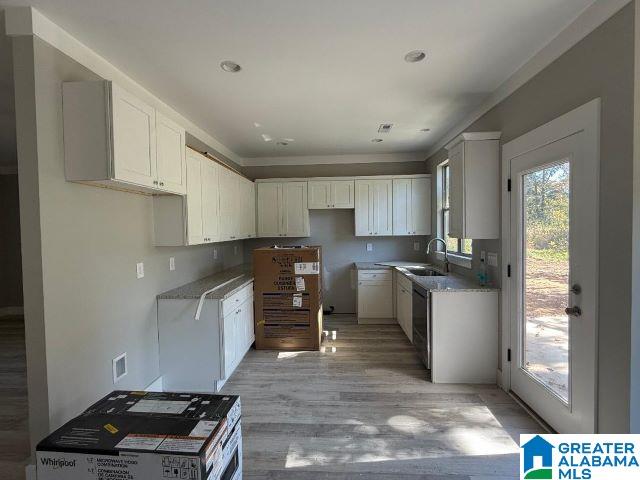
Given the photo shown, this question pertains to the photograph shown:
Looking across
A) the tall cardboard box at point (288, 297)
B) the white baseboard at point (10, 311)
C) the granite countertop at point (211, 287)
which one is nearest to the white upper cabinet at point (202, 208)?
the granite countertop at point (211, 287)

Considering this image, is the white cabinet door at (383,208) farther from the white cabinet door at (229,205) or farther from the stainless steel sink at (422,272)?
the white cabinet door at (229,205)

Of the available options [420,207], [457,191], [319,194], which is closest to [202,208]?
[319,194]

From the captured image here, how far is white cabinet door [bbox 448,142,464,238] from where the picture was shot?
9.47 feet

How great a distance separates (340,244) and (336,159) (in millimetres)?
1425

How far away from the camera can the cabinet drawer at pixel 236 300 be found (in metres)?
2.86

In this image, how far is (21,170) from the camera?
169 cm

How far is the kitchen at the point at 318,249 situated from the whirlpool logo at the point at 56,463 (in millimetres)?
418

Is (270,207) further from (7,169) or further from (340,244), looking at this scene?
(7,169)

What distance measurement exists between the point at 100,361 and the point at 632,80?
3479mm

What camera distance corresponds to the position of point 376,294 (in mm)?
4598

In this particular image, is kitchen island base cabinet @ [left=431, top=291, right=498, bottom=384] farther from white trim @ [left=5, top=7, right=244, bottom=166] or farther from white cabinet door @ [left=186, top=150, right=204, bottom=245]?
white trim @ [left=5, top=7, right=244, bottom=166]

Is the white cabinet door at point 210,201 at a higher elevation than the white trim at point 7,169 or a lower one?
lower

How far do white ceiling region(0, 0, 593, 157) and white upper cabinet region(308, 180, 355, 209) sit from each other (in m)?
1.64

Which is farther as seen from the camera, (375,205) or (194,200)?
(375,205)
